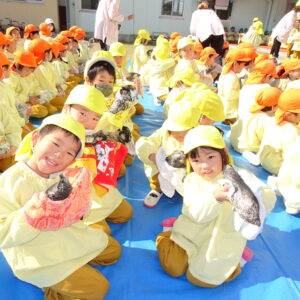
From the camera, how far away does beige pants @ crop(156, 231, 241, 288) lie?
181cm

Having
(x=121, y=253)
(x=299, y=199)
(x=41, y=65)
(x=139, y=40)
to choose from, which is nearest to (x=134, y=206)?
(x=121, y=253)

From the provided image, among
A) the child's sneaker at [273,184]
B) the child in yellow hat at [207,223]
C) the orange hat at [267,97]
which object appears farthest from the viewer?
the orange hat at [267,97]

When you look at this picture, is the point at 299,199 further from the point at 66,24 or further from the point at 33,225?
the point at 66,24

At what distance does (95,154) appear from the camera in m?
1.98

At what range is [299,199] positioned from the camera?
8.05 feet

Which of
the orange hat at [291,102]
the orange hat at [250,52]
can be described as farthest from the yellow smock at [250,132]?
the orange hat at [250,52]

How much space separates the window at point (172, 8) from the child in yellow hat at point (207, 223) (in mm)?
15765

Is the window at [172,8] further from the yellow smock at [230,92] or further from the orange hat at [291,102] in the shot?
the orange hat at [291,102]

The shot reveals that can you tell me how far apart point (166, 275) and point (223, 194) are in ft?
2.50

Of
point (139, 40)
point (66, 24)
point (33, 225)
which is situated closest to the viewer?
point (33, 225)

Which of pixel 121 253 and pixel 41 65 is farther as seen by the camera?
pixel 41 65

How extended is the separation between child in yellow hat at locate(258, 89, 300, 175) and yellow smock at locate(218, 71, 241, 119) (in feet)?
4.23

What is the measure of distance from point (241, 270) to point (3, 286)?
1562 millimetres

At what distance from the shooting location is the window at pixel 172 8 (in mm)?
15367
